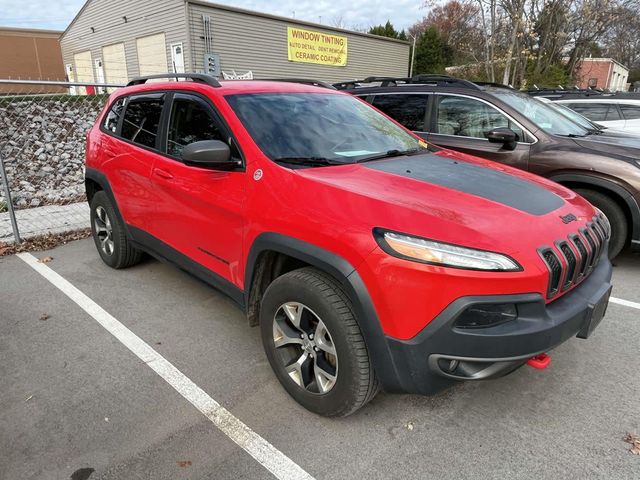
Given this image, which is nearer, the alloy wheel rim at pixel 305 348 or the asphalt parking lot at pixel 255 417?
the asphalt parking lot at pixel 255 417

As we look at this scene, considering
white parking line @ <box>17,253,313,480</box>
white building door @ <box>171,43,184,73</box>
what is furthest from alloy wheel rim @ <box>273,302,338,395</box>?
white building door @ <box>171,43,184,73</box>

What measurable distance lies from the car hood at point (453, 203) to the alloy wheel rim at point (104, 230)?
279cm

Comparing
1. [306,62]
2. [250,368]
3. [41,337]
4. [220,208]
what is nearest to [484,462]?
[250,368]

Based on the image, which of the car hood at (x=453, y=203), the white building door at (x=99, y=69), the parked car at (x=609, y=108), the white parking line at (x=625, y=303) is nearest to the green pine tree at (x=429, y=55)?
the white building door at (x=99, y=69)

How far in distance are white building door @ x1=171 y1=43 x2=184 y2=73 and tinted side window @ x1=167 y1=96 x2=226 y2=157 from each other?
1565 cm

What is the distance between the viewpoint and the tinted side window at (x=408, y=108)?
5.66 m

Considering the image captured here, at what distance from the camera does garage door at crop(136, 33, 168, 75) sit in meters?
18.4

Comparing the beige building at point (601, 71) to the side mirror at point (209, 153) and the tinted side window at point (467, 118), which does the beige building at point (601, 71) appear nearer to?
the tinted side window at point (467, 118)

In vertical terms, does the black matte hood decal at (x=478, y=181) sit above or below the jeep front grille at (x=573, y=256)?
above

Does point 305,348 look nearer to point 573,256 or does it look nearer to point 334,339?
point 334,339

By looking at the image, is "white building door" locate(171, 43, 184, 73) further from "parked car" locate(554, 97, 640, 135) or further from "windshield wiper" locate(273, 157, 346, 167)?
"windshield wiper" locate(273, 157, 346, 167)

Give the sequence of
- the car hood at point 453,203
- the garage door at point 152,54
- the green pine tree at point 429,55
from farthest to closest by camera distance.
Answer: the green pine tree at point 429,55 → the garage door at point 152,54 → the car hood at point 453,203

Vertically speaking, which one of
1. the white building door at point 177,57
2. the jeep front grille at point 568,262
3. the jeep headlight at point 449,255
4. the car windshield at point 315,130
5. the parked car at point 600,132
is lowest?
the jeep front grille at point 568,262

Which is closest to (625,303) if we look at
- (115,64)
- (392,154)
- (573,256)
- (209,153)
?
(573,256)
